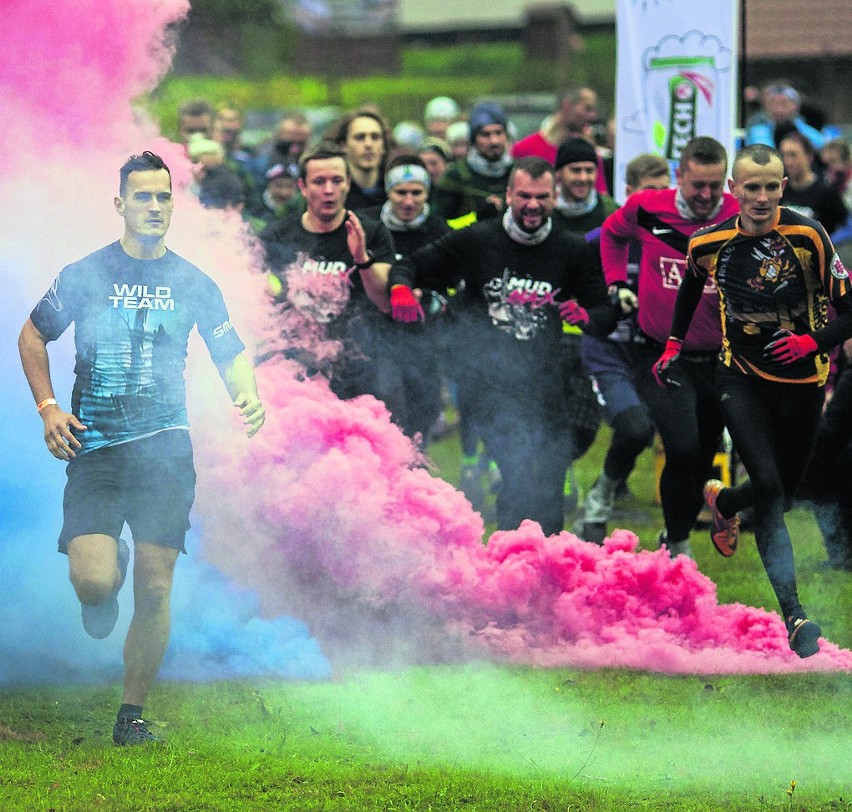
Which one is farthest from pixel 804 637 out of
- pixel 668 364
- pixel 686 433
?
pixel 686 433

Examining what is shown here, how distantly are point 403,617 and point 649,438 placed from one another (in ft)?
7.41

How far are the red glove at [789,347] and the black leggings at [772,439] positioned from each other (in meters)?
0.15

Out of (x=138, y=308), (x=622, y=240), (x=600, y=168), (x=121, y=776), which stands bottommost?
(x=121, y=776)

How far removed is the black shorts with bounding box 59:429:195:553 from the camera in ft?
19.4

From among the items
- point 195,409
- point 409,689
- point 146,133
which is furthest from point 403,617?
point 146,133

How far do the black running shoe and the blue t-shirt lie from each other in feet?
3.49

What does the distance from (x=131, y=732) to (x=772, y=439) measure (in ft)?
10.2

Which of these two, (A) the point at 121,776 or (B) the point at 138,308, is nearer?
(A) the point at 121,776

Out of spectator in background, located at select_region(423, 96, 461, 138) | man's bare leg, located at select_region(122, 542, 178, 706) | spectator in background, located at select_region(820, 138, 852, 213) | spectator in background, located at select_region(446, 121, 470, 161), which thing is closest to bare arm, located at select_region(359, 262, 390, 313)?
man's bare leg, located at select_region(122, 542, 178, 706)

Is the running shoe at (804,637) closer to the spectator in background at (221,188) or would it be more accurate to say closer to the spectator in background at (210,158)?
the spectator in background at (221,188)

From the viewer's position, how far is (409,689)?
642cm

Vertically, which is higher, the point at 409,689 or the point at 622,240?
the point at 622,240

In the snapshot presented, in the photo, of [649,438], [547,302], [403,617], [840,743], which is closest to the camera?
[840,743]

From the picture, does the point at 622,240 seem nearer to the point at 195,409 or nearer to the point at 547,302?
the point at 547,302
